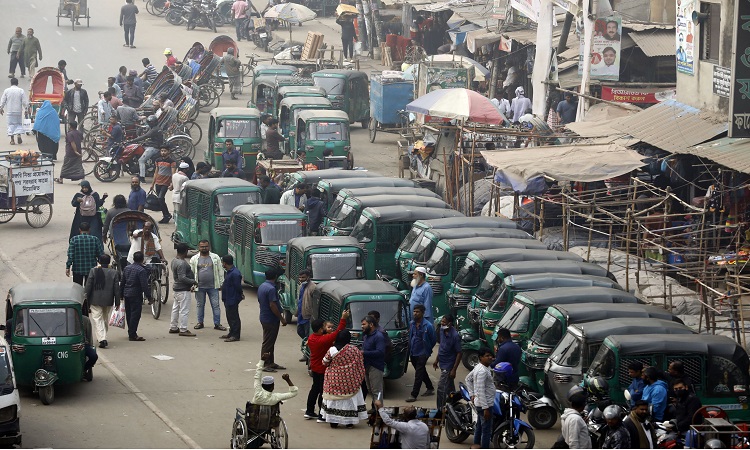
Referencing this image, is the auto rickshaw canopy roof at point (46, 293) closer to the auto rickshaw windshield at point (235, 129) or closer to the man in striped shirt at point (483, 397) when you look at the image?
the man in striped shirt at point (483, 397)

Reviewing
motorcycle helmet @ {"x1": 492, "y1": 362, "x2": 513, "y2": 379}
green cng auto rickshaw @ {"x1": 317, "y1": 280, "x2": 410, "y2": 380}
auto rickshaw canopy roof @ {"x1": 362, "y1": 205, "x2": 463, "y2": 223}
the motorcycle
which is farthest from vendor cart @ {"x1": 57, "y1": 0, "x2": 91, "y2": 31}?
motorcycle helmet @ {"x1": 492, "y1": 362, "x2": 513, "y2": 379}

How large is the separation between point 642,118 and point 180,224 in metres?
8.72

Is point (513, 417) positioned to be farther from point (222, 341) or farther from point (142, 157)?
point (142, 157)

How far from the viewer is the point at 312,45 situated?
144 feet

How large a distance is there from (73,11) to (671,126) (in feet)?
107

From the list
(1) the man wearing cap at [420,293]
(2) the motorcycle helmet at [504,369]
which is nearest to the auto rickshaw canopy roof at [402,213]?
(1) the man wearing cap at [420,293]

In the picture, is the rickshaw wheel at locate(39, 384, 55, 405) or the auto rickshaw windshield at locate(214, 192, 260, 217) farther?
the auto rickshaw windshield at locate(214, 192, 260, 217)

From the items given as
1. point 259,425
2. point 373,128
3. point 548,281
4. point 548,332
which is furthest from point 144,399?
point 373,128

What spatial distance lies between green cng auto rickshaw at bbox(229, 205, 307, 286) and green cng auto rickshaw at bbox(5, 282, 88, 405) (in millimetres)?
5854

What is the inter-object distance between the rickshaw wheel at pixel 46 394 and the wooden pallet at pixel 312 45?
2755cm

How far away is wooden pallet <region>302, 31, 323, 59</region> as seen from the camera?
1711 inches

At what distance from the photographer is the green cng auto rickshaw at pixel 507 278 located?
1920cm

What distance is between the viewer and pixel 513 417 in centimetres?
1580

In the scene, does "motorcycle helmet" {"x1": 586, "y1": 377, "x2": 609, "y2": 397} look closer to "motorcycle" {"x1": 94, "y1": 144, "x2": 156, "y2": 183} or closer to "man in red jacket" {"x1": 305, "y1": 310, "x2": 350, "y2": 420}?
"man in red jacket" {"x1": 305, "y1": 310, "x2": 350, "y2": 420}
